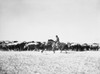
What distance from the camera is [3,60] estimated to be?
41.5 feet

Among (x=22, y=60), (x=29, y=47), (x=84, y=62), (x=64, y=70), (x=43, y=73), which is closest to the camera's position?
(x=43, y=73)

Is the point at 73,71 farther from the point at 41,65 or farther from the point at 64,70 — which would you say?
the point at 41,65

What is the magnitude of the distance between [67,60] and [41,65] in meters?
3.03

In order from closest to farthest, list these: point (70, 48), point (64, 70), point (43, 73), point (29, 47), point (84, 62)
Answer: point (43, 73) → point (64, 70) → point (84, 62) → point (29, 47) → point (70, 48)

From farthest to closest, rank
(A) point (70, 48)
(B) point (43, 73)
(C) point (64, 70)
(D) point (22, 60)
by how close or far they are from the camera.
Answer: (A) point (70, 48), (D) point (22, 60), (C) point (64, 70), (B) point (43, 73)

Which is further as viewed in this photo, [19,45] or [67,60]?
[19,45]

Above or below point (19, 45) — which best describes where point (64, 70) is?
below

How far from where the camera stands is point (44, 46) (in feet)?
91.4

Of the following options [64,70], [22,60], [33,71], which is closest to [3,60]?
[22,60]

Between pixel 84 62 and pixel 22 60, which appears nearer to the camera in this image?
pixel 22 60

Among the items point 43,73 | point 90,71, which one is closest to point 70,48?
point 90,71

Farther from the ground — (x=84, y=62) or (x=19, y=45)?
Answer: (x=19, y=45)

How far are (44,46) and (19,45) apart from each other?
14.6ft

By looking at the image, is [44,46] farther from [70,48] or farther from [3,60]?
[3,60]
